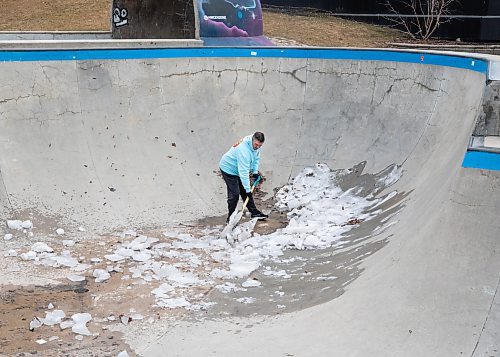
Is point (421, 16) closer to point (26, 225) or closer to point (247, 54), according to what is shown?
point (247, 54)

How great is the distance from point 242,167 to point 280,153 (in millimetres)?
2413

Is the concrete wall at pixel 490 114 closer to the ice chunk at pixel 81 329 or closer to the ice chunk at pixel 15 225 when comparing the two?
the ice chunk at pixel 81 329

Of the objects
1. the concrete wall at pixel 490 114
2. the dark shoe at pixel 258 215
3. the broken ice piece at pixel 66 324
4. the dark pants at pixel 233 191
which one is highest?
the concrete wall at pixel 490 114

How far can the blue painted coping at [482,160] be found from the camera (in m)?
4.91

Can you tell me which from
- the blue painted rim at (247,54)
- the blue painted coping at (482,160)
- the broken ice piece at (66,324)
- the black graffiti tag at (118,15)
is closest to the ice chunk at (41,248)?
the broken ice piece at (66,324)

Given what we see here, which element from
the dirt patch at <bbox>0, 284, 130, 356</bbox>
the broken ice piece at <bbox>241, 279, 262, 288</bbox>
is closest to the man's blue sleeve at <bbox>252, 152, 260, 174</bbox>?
the broken ice piece at <bbox>241, 279, 262, 288</bbox>

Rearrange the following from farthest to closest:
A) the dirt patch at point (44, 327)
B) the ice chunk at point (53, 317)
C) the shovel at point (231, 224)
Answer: the shovel at point (231, 224) → the ice chunk at point (53, 317) → the dirt patch at point (44, 327)

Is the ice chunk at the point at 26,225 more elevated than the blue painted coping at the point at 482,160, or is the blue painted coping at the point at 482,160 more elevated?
the blue painted coping at the point at 482,160

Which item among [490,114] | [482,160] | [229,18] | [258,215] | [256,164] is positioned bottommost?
[258,215]

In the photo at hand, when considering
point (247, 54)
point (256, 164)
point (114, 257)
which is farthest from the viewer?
point (247, 54)

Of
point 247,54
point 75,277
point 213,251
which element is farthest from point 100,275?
point 247,54

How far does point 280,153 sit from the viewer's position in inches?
400

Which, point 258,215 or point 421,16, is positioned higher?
point 421,16

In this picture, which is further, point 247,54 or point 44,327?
point 247,54
